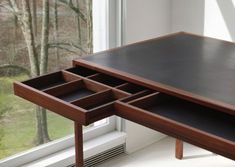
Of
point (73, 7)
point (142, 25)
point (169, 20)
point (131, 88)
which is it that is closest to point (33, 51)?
point (73, 7)

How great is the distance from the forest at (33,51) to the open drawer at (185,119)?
3.43 feet

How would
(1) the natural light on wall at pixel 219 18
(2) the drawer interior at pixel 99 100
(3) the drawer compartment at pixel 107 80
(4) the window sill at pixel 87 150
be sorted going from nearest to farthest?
1. (2) the drawer interior at pixel 99 100
2. (3) the drawer compartment at pixel 107 80
3. (4) the window sill at pixel 87 150
4. (1) the natural light on wall at pixel 219 18

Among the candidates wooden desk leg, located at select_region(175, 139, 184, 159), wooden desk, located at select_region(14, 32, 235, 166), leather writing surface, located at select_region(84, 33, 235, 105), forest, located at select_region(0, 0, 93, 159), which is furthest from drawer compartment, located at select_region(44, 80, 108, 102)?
wooden desk leg, located at select_region(175, 139, 184, 159)

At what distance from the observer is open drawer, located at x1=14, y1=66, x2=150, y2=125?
5.20ft

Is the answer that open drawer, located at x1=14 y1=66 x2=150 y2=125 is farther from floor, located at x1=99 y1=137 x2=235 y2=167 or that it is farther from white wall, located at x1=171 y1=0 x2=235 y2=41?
white wall, located at x1=171 y1=0 x2=235 y2=41

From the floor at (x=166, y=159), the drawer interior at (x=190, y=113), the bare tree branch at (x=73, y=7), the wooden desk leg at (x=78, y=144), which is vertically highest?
the bare tree branch at (x=73, y=7)

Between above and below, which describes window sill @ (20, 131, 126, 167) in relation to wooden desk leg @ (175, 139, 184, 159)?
above

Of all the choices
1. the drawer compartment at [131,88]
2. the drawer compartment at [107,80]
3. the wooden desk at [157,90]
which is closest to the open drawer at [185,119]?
the wooden desk at [157,90]

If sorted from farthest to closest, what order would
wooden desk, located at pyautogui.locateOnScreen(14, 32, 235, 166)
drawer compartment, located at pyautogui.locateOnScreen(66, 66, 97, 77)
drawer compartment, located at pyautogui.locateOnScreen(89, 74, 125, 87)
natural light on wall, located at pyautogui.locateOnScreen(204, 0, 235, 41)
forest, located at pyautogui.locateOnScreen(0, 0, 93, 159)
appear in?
natural light on wall, located at pyautogui.locateOnScreen(204, 0, 235, 41) < forest, located at pyautogui.locateOnScreen(0, 0, 93, 159) < drawer compartment, located at pyautogui.locateOnScreen(66, 66, 97, 77) < drawer compartment, located at pyautogui.locateOnScreen(89, 74, 125, 87) < wooden desk, located at pyautogui.locateOnScreen(14, 32, 235, 166)

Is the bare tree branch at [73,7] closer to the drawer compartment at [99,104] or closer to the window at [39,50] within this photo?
the window at [39,50]

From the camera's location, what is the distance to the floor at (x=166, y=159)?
9.52 ft

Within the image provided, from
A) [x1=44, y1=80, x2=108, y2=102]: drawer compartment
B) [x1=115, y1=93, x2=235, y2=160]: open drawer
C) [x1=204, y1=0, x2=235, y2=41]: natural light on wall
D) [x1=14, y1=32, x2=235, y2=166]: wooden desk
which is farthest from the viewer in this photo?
[x1=204, y1=0, x2=235, y2=41]: natural light on wall

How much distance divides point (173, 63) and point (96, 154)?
43.1 inches

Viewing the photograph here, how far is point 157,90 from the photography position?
5.56 feet
